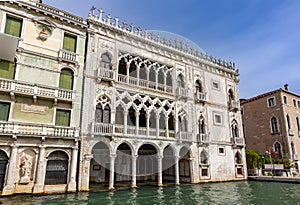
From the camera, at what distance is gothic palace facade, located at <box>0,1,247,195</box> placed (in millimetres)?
11953

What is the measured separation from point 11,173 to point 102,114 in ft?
20.0

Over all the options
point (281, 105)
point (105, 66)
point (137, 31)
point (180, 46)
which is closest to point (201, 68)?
Answer: point (180, 46)

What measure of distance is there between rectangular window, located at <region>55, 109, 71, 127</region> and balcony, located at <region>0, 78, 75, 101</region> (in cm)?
85

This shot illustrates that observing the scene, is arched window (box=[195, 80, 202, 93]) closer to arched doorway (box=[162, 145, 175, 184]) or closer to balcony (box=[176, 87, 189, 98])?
balcony (box=[176, 87, 189, 98])

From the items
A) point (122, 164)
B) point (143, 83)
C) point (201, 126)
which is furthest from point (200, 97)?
point (122, 164)

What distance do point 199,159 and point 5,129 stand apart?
46.7 feet

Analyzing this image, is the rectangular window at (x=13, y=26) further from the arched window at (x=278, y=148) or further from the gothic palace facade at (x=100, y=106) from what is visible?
the arched window at (x=278, y=148)

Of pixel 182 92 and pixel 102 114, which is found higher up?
pixel 182 92

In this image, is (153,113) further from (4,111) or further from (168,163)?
(4,111)

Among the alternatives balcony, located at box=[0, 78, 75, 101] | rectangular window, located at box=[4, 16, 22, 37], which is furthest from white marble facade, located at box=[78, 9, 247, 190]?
rectangular window, located at box=[4, 16, 22, 37]

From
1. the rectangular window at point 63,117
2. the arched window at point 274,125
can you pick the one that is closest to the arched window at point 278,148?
the arched window at point 274,125

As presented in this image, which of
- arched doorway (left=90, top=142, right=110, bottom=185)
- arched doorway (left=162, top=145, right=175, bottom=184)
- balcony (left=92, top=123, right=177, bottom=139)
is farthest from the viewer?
arched doorway (left=162, top=145, right=175, bottom=184)

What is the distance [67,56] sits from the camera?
46.4ft

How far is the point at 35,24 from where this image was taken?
13555 millimetres
